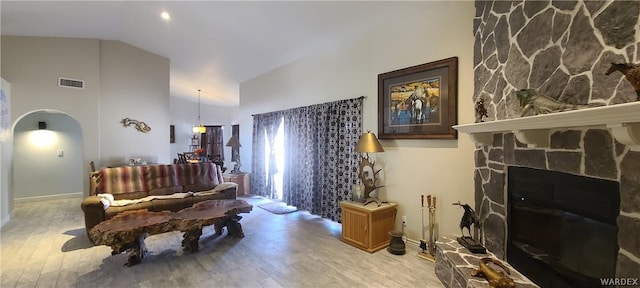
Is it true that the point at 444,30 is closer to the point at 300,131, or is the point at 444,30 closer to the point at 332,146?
the point at 332,146

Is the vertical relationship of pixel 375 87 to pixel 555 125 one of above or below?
above

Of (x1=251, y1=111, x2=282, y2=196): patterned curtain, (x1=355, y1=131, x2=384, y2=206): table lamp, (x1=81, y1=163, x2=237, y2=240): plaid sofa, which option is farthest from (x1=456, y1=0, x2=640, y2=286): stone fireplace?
(x1=251, y1=111, x2=282, y2=196): patterned curtain

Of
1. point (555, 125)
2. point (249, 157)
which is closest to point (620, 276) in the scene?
point (555, 125)

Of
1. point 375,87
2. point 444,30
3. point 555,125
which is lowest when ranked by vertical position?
point 555,125

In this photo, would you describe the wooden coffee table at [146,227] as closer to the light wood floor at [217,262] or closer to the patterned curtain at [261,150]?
the light wood floor at [217,262]

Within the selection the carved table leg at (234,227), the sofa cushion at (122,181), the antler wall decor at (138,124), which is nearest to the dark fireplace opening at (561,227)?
the carved table leg at (234,227)

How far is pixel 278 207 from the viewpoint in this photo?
18.2 feet

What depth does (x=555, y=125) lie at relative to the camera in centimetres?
158

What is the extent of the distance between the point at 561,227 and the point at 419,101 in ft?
6.36

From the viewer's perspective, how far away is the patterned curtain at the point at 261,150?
20.0 feet

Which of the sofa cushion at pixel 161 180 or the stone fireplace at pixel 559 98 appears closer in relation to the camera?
the stone fireplace at pixel 559 98

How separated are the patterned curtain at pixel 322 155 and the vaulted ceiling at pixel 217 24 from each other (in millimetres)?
1135

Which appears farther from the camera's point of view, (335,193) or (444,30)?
(335,193)

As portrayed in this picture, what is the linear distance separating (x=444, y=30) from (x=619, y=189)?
226cm
